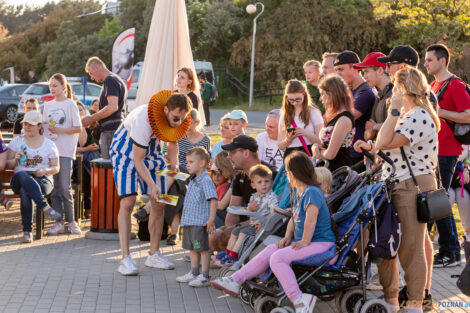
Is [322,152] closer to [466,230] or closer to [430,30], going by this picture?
[466,230]

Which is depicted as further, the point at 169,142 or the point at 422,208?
the point at 169,142

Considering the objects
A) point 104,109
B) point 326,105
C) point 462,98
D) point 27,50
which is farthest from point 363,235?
point 27,50

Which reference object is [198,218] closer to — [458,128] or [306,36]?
[458,128]

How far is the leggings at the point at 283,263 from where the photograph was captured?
202 inches

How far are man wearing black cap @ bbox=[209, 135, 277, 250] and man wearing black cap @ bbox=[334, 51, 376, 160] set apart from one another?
3.04 ft

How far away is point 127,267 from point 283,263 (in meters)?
2.10

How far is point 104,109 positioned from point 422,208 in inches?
201

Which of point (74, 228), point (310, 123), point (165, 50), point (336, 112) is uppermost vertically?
point (165, 50)

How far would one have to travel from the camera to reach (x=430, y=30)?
33750mm

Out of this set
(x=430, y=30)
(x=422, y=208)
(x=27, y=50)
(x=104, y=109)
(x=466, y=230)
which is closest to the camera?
(x=422, y=208)

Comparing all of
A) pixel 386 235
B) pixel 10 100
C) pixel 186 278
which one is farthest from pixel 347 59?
pixel 10 100

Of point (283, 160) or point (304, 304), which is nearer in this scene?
point (304, 304)

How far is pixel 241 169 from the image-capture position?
6.90 m

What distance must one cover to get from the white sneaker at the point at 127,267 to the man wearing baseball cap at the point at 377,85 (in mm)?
2587
